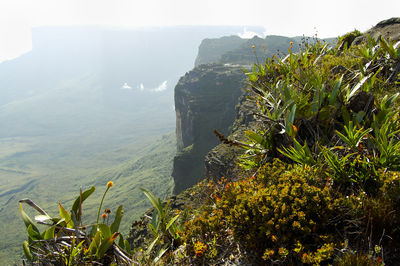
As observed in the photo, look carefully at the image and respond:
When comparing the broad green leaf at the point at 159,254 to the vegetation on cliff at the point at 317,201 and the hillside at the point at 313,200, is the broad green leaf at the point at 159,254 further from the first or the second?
the vegetation on cliff at the point at 317,201

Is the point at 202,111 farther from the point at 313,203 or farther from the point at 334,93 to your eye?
the point at 313,203

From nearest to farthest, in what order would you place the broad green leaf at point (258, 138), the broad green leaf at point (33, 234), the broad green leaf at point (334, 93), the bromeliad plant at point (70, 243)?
the bromeliad plant at point (70, 243) < the broad green leaf at point (33, 234) < the broad green leaf at point (334, 93) < the broad green leaf at point (258, 138)

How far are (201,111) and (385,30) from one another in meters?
112

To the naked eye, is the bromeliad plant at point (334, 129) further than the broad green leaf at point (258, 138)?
No

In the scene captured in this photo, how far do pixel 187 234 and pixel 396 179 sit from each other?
2.70 m

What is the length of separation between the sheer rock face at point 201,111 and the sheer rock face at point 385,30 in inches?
3117

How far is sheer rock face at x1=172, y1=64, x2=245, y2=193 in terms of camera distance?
95625 mm

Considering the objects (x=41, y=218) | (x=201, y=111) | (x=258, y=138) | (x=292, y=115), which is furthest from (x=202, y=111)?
(x=41, y=218)

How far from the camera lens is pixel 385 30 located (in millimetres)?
10492

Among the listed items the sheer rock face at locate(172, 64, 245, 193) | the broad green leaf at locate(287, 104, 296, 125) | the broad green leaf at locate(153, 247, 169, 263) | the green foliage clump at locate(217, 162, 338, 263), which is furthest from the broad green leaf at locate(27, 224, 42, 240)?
the sheer rock face at locate(172, 64, 245, 193)

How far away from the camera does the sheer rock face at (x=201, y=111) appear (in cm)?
9562

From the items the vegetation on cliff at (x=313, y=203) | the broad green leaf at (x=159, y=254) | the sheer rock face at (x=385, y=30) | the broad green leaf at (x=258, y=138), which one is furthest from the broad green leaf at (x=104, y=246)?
the sheer rock face at (x=385, y=30)

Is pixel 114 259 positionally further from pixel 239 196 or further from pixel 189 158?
pixel 189 158

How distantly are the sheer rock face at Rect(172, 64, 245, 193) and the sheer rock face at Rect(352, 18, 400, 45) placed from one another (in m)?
79.2
